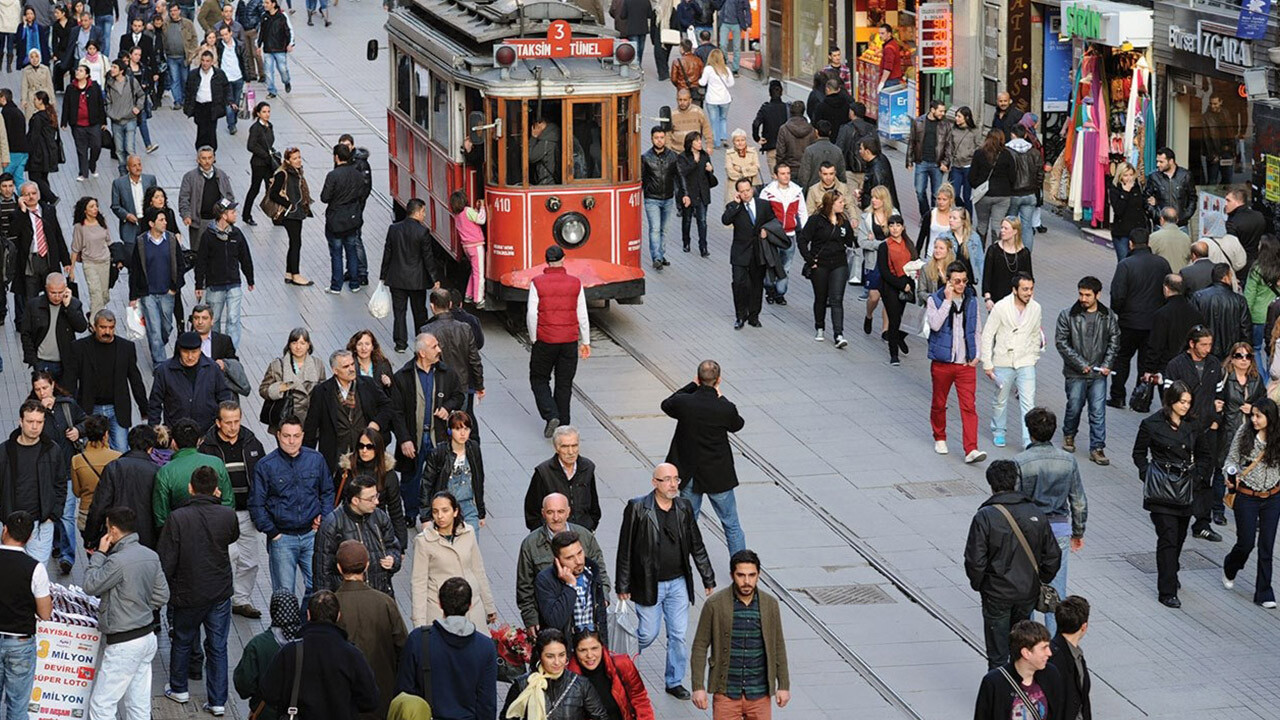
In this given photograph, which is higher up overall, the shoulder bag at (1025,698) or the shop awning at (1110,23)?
the shop awning at (1110,23)

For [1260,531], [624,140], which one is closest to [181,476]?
[1260,531]

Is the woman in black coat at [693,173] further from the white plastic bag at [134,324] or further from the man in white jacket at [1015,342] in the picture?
the man in white jacket at [1015,342]

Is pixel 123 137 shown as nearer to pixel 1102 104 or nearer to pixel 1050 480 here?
pixel 1102 104

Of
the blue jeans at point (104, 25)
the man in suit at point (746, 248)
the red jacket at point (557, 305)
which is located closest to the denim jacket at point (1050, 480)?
the red jacket at point (557, 305)

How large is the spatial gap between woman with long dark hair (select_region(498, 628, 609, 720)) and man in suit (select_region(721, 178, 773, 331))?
11.5 metres

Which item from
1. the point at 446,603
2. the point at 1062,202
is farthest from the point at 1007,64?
the point at 446,603

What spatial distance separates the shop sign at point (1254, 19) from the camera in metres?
23.6

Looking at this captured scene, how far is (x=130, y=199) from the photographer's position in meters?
22.0

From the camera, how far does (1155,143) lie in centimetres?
2603

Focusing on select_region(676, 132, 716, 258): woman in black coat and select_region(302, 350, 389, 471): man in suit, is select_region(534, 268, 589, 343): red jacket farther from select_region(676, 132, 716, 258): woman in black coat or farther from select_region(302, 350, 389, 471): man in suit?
select_region(676, 132, 716, 258): woman in black coat

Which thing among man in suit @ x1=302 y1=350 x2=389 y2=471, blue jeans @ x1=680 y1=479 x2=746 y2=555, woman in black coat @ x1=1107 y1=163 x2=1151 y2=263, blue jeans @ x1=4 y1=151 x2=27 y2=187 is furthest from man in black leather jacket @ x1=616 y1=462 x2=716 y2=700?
blue jeans @ x1=4 y1=151 x2=27 y2=187

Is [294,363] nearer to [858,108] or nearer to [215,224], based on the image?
[215,224]

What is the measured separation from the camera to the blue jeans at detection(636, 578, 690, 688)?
13258mm

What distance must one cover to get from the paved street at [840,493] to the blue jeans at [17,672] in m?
1.41
